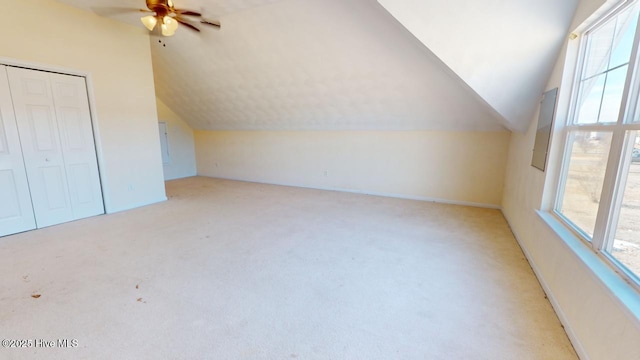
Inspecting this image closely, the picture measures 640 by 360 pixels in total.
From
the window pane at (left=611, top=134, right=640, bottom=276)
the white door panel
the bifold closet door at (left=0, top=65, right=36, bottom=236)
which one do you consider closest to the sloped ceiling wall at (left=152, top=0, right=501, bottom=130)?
the window pane at (left=611, top=134, right=640, bottom=276)

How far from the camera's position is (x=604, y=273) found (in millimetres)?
1474

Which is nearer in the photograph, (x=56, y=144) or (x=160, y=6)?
(x=160, y=6)

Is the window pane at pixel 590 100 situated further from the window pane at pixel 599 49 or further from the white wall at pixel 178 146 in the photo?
the white wall at pixel 178 146

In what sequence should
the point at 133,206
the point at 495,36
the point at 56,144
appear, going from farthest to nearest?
the point at 133,206, the point at 56,144, the point at 495,36

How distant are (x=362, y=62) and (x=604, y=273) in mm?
3435

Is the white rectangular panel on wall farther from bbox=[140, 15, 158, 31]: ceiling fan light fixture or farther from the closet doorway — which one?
bbox=[140, 15, 158, 31]: ceiling fan light fixture

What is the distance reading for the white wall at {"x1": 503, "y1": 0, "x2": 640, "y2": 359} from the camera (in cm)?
126

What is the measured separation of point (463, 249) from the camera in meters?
2.95

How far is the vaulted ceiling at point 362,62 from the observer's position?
2381 millimetres

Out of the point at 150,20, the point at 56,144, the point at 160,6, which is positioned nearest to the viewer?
the point at 160,6

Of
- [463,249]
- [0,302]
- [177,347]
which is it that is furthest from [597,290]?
[0,302]

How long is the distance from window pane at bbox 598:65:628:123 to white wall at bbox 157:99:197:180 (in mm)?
7864

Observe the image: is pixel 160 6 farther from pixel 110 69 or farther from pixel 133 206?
pixel 133 206

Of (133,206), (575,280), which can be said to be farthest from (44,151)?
(575,280)
